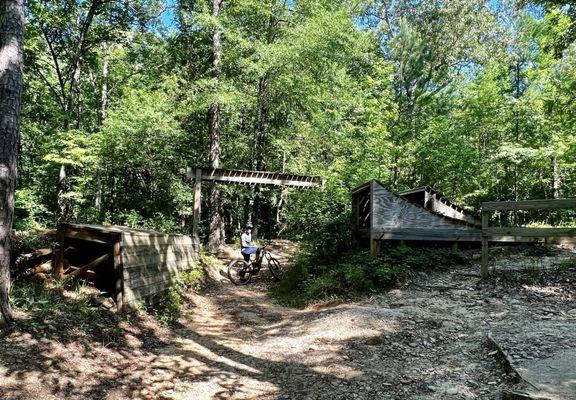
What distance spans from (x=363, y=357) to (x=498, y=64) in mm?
20487

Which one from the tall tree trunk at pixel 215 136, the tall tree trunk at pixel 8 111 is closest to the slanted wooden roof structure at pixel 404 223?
the tall tree trunk at pixel 8 111

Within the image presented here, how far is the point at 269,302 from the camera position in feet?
32.2

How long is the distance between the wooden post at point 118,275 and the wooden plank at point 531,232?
7.17 m

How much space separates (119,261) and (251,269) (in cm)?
629

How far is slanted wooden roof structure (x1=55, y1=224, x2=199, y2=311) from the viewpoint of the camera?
6.88 metres

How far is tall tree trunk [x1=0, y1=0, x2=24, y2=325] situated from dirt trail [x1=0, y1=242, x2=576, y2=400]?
1061 millimetres

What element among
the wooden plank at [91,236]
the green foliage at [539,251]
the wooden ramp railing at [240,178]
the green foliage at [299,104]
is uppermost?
the green foliage at [299,104]

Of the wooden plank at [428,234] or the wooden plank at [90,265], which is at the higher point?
the wooden plank at [428,234]

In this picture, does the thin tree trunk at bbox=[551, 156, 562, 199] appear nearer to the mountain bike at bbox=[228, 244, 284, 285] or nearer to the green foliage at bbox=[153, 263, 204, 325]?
the mountain bike at bbox=[228, 244, 284, 285]

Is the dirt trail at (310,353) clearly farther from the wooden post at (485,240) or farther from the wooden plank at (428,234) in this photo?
the wooden plank at (428,234)

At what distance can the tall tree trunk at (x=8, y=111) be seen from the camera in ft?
16.3

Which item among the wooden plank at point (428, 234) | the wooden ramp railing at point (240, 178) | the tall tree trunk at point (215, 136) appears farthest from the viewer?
the tall tree trunk at point (215, 136)

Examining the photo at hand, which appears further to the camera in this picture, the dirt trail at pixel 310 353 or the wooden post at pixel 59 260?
the wooden post at pixel 59 260

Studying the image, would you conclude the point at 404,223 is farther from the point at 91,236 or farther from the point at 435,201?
the point at 91,236
